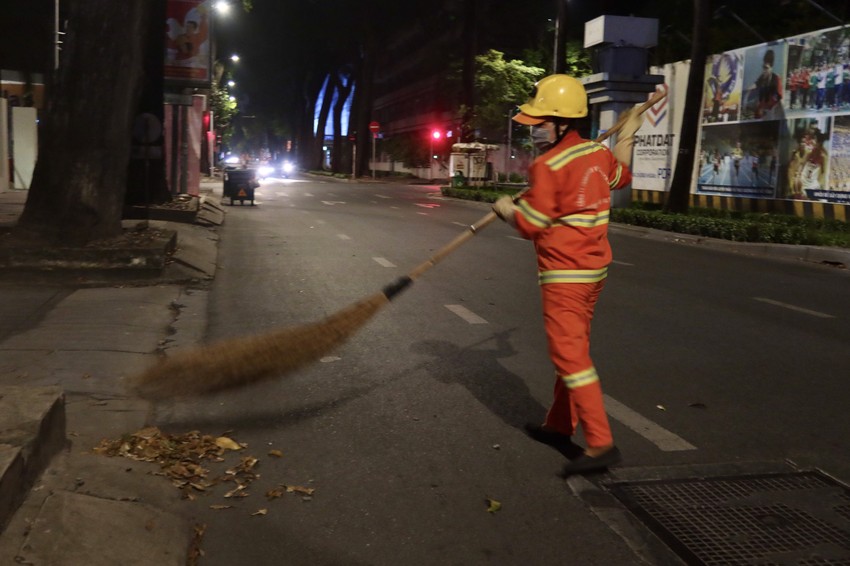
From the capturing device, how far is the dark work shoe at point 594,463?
4410mm

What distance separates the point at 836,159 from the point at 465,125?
2422cm

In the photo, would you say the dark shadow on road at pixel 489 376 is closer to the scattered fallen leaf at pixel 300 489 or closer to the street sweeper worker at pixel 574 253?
the street sweeper worker at pixel 574 253

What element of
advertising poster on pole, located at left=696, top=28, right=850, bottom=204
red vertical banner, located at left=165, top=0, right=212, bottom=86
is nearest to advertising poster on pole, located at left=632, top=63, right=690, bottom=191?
advertising poster on pole, located at left=696, top=28, right=850, bottom=204

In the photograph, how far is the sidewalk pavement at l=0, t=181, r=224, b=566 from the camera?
3.42 meters

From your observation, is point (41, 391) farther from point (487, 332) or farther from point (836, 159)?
point (836, 159)

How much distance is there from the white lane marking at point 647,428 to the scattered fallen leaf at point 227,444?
90.4 inches

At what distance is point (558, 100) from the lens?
4.70 m

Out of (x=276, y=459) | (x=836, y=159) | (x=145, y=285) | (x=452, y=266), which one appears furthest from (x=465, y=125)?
(x=276, y=459)

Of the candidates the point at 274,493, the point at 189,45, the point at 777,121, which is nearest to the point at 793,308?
the point at 274,493

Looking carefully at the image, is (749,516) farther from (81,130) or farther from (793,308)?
(81,130)

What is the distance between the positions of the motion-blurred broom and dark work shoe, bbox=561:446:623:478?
1.38m

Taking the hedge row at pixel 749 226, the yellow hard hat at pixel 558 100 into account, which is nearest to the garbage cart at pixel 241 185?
the hedge row at pixel 749 226

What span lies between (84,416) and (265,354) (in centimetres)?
121

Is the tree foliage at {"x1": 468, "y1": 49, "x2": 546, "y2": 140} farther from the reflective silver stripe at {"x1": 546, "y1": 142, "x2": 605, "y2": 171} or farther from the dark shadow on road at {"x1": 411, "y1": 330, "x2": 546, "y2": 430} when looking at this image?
the reflective silver stripe at {"x1": 546, "y1": 142, "x2": 605, "y2": 171}
